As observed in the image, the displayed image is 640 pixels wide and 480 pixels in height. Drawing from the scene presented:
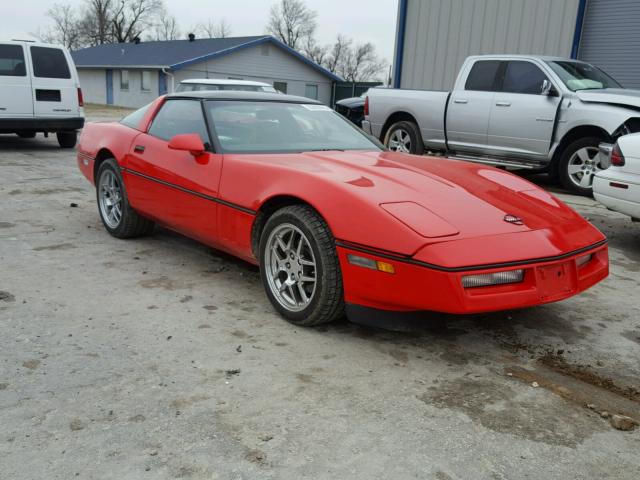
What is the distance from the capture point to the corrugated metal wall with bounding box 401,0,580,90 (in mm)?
12836

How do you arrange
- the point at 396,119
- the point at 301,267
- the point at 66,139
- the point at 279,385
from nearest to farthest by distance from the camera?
the point at 279,385, the point at 301,267, the point at 396,119, the point at 66,139

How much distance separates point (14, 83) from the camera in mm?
10641

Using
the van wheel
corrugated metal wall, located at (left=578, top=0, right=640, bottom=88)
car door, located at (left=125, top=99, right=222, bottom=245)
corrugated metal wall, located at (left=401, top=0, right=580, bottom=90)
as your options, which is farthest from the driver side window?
corrugated metal wall, located at (left=578, top=0, right=640, bottom=88)

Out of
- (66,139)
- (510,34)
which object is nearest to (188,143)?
(66,139)

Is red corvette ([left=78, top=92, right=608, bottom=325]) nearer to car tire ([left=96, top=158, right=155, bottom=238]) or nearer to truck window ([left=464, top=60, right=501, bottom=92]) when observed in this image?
car tire ([left=96, top=158, right=155, bottom=238])

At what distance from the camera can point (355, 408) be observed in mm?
2578

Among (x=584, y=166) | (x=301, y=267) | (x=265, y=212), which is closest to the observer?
(x=301, y=267)

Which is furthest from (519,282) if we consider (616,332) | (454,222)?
(616,332)

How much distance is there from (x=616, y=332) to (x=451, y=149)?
6203 mm

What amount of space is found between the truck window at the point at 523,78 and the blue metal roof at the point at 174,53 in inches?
1074

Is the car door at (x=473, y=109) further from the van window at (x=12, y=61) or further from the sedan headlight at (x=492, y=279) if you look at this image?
the van window at (x=12, y=61)

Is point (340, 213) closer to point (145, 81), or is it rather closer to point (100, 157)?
point (100, 157)

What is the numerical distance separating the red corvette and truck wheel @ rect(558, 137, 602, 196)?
4.08 metres

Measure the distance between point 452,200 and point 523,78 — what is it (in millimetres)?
6041
